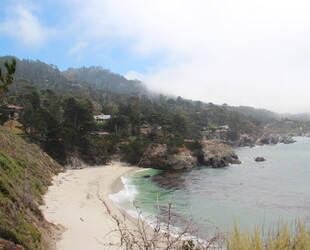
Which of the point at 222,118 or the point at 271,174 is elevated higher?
the point at 222,118

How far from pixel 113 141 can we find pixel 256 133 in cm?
11416

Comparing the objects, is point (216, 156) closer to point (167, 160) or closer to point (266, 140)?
point (167, 160)

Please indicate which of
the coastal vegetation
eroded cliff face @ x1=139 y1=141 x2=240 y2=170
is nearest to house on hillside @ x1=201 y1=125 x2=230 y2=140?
the coastal vegetation

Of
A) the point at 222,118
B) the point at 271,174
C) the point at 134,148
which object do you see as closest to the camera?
the point at 271,174

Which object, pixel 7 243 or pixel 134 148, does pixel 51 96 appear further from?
pixel 7 243

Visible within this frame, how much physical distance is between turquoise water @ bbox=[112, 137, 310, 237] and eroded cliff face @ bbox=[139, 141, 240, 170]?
16.6ft

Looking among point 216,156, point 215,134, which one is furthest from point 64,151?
point 215,134

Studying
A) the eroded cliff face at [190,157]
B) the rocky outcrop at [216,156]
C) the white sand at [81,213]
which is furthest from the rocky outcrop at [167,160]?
the white sand at [81,213]

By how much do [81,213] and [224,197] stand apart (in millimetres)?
16543

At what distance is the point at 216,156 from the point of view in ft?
184

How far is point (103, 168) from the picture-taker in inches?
1778

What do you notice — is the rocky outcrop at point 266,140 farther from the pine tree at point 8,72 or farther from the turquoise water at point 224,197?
the pine tree at point 8,72

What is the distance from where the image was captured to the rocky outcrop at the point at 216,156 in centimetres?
5494

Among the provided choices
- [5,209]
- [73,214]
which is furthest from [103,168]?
[5,209]
